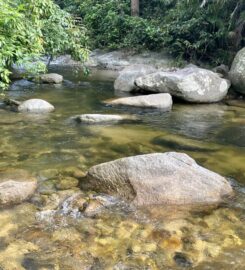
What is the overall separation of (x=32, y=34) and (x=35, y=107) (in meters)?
3.12

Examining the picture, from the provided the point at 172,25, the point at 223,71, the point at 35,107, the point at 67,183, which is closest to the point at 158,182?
the point at 67,183

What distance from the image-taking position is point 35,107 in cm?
877

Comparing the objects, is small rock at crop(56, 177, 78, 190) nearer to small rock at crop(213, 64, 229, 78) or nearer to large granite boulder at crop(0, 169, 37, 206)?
large granite boulder at crop(0, 169, 37, 206)

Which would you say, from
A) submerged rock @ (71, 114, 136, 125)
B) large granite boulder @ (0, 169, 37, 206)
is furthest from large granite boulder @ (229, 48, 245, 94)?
large granite boulder @ (0, 169, 37, 206)

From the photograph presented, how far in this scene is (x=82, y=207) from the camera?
4.30 metres

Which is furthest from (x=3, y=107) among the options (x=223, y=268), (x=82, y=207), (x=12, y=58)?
(x=223, y=268)

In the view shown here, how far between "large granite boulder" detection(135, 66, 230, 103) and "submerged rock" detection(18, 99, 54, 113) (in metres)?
3.13

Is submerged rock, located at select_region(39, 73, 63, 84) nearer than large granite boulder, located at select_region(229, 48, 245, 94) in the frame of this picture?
No

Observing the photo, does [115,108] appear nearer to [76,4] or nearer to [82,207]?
[82,207]

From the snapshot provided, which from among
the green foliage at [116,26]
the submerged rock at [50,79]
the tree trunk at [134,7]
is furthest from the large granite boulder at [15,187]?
the tree trunk at [134,7]

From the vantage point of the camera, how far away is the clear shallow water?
133 inches

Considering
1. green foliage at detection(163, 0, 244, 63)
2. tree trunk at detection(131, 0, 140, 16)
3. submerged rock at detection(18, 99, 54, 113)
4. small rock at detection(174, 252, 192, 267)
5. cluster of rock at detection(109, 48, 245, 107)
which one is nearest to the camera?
small rock at detection(174, 252, 192, 267)

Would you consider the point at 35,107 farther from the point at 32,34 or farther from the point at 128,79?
the point at 128,79

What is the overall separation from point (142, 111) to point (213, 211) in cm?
520
